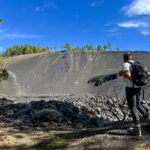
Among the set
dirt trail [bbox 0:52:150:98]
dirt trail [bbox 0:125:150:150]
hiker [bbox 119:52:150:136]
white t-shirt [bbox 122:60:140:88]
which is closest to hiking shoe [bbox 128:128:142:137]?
hiker [bbox 119:52:150:136]

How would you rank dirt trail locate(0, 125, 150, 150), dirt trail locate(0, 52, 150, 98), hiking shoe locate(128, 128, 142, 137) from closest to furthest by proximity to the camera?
dirt trail locate(0, 125, 150, 150) < hiking shoe locate(128, 128, 142, 137) < dirt trail locate(0, 52, 150, 98)

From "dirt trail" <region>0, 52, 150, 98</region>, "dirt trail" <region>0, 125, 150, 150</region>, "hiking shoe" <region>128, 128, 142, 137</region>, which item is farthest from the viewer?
"dirt trail" <region>0, 52, 150, 98</region>

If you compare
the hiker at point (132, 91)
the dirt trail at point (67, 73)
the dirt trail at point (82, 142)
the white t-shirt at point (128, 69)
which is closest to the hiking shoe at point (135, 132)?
the hiker at point (132, 91)

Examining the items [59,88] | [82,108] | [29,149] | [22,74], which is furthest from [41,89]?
[29,149]

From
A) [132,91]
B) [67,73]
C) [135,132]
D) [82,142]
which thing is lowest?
[82,142]

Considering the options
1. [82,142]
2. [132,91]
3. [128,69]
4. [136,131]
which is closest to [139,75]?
[128,69]

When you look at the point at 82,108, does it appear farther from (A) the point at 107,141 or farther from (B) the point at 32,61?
(B) the point at 32,61

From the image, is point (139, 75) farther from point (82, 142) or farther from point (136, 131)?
point (82, 142)

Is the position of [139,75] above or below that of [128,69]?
below

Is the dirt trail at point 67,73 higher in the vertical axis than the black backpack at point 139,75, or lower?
higher

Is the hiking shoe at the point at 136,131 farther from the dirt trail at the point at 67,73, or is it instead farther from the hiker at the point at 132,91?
the dirt trail at the point at 67,73

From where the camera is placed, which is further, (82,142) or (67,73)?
(67,73)

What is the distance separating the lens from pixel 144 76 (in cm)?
471

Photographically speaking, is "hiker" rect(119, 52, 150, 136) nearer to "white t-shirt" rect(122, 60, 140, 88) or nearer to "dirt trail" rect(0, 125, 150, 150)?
"white t-shirt" rect(122, 60, 140, 88)
